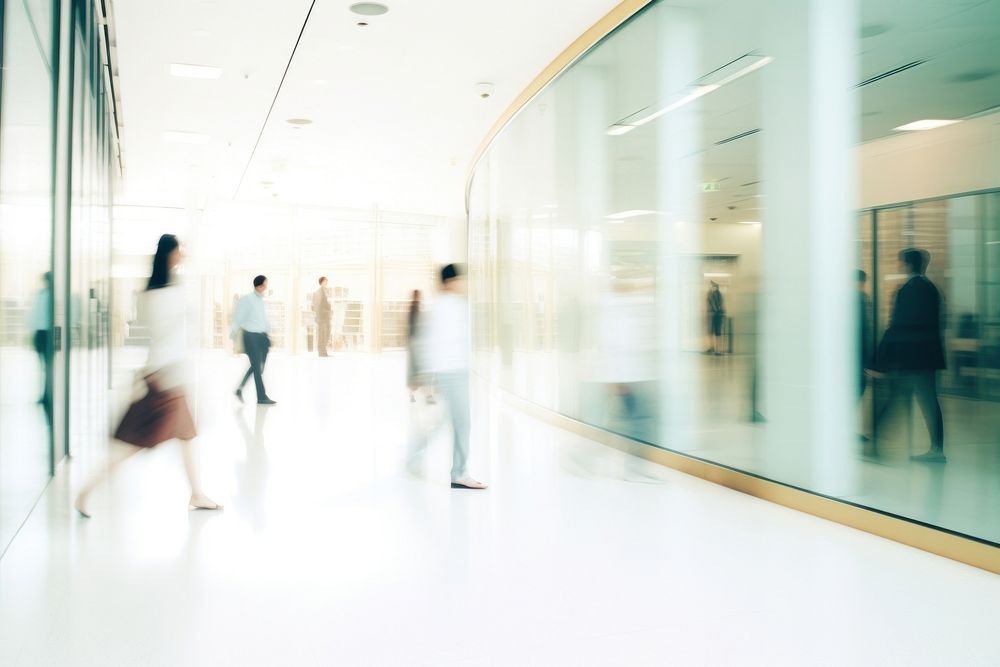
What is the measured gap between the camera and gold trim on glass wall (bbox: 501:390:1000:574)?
13.3 ft

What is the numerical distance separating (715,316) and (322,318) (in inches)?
668

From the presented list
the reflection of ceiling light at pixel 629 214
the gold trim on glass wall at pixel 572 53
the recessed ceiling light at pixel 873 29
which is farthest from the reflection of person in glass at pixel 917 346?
the gold trim on glass wall at pixel 572 53

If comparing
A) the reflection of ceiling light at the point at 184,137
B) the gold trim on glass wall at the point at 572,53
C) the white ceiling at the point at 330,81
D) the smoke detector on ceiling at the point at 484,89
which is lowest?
the gold trim on glass wall at the point at 572,53

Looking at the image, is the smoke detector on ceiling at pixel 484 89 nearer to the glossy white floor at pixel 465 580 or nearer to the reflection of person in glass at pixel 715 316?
the reflection of person in glass at pixel 715 316

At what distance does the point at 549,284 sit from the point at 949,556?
20.2ft

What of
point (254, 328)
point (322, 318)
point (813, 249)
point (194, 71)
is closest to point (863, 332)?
point (813, 249)

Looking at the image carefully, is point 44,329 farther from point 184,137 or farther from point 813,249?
point 184,137

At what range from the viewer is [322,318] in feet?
72.0

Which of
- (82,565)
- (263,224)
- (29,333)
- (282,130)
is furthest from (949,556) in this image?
(263,224)

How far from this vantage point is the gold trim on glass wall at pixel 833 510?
4.05m

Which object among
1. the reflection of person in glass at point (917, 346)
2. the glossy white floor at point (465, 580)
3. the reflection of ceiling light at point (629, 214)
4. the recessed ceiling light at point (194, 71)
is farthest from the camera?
the recessed ceiling light at point (194, 71)

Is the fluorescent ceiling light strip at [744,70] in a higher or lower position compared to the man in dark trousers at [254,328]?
higher

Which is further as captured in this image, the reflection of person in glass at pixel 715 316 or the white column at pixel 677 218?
the white column at pixel 677 218

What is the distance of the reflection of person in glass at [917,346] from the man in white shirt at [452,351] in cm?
298
